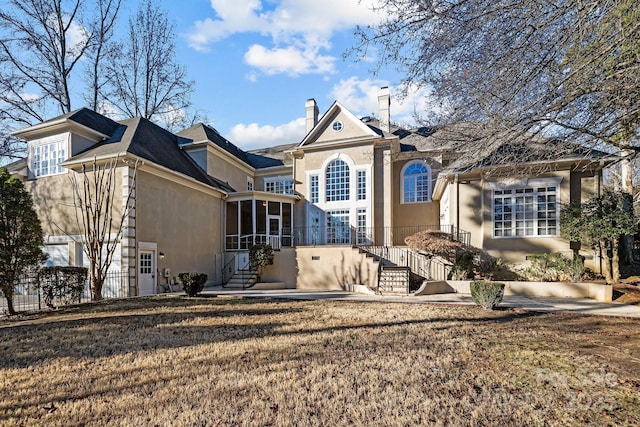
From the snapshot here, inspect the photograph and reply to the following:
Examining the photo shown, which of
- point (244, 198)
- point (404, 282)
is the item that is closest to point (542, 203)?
point (404, 282)

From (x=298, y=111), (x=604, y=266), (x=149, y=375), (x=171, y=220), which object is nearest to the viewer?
(x=149, y=375)

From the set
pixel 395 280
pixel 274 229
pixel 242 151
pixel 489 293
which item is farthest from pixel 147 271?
pixel 242 151

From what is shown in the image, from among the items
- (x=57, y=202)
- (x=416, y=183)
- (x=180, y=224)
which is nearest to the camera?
(x=57, y=202)

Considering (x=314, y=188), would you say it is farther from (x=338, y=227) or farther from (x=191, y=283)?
(x=191, y=283)

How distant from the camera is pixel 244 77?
13.2m

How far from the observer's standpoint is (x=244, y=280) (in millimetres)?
16109

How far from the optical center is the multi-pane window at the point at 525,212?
1354 cm

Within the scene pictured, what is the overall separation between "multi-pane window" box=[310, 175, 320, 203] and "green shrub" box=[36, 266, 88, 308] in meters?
11.5

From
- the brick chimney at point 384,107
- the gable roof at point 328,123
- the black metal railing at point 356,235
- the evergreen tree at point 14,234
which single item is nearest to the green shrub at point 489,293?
the black metal railing at point 356,235

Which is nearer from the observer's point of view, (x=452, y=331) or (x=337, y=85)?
(x=452, y=331)

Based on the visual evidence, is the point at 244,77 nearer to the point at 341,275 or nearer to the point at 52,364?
the point at 341,275

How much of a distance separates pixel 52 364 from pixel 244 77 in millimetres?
11082

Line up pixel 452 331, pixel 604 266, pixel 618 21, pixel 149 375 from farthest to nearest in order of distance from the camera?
pixel 604 266 → pixel 452 331 → pixel 618 21 → pixel 149 375

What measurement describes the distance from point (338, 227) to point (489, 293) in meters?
10.7
